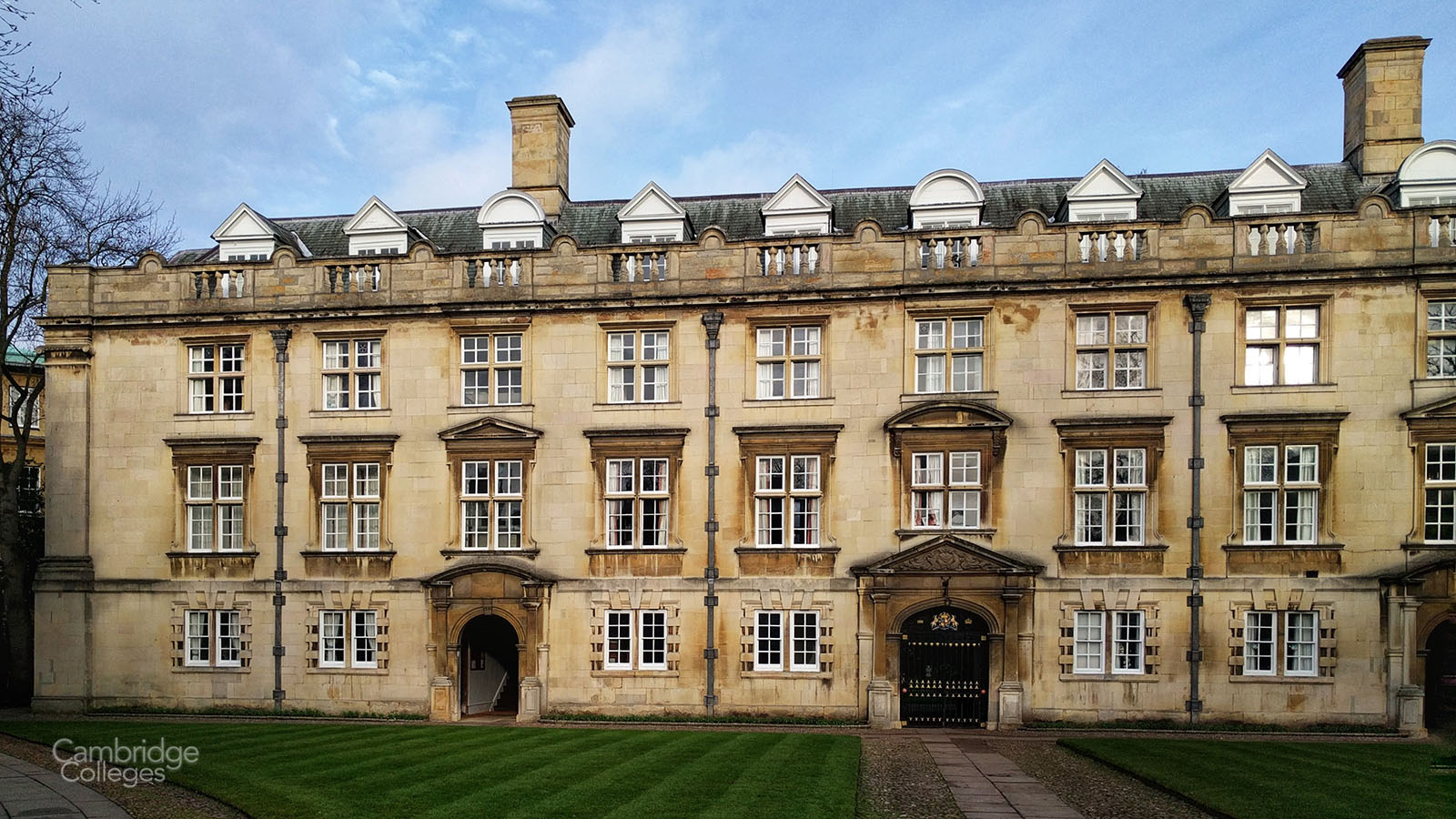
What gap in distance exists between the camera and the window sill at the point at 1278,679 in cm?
2252

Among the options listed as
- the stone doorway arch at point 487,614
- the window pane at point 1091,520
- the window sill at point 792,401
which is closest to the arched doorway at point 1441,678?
the window pane at point 1091,520

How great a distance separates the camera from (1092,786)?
16422mm

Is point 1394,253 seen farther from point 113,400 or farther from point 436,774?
point 113,400

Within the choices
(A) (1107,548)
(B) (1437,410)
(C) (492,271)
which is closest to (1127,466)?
(A) (1107,548)

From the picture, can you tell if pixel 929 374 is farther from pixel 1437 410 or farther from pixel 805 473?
pixel 1437 410

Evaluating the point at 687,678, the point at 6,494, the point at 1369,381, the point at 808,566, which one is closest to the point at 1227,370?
the point at 1369,381

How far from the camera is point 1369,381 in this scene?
22.8 metres

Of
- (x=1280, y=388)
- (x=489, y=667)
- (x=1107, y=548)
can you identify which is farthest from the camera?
(x=489, y=667)

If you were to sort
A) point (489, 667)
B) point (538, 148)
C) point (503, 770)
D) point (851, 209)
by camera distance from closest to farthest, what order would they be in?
point (503, 770) → point (489, 667) → point (851, 209) → point (538, 148)

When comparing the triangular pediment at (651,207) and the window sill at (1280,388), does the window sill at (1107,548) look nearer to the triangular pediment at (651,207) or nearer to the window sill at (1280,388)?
the window sill at (1280,388)

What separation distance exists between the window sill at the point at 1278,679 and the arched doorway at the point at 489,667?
647 inches

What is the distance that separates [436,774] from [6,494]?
780 inches

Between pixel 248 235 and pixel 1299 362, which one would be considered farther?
pixel 248 235

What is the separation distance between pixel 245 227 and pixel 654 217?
11.3 metres
